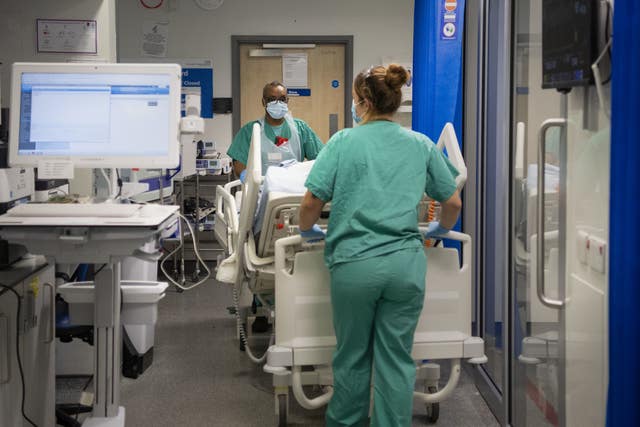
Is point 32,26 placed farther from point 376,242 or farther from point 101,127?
point 376,242

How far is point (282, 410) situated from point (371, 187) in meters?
1.06

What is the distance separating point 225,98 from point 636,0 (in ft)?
18.3

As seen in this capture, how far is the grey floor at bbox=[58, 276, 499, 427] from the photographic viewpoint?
317 cm

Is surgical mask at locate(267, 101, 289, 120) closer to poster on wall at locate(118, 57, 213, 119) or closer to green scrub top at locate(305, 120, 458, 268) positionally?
green scrub top at locate(305, 120, 458, 268)

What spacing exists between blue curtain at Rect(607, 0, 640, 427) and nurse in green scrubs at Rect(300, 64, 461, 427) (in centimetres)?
96

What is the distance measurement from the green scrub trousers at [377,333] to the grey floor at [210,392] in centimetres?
60

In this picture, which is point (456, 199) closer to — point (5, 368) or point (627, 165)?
point (627, 165)

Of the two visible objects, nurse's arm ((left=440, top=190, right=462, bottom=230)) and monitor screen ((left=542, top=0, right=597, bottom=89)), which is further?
nurse's arm ((left=440, top=190, right=462, bottom=230))

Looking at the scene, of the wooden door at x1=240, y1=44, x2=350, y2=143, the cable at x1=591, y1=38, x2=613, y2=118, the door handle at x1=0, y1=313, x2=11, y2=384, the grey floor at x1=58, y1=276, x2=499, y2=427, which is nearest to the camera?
the cable at x1=591, y1=38, x2=613, y2=118

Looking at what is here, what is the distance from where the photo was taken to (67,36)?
12.9ft

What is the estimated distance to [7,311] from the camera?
2.41 m

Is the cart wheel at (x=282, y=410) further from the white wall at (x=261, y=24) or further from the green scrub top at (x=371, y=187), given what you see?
the white wall at (x=261, y=24)

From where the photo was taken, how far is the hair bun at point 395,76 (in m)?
2.57

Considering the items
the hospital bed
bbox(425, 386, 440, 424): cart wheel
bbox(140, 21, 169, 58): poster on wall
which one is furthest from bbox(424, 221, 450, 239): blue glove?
bbox(140, 21, 169, 58): poster on wall
